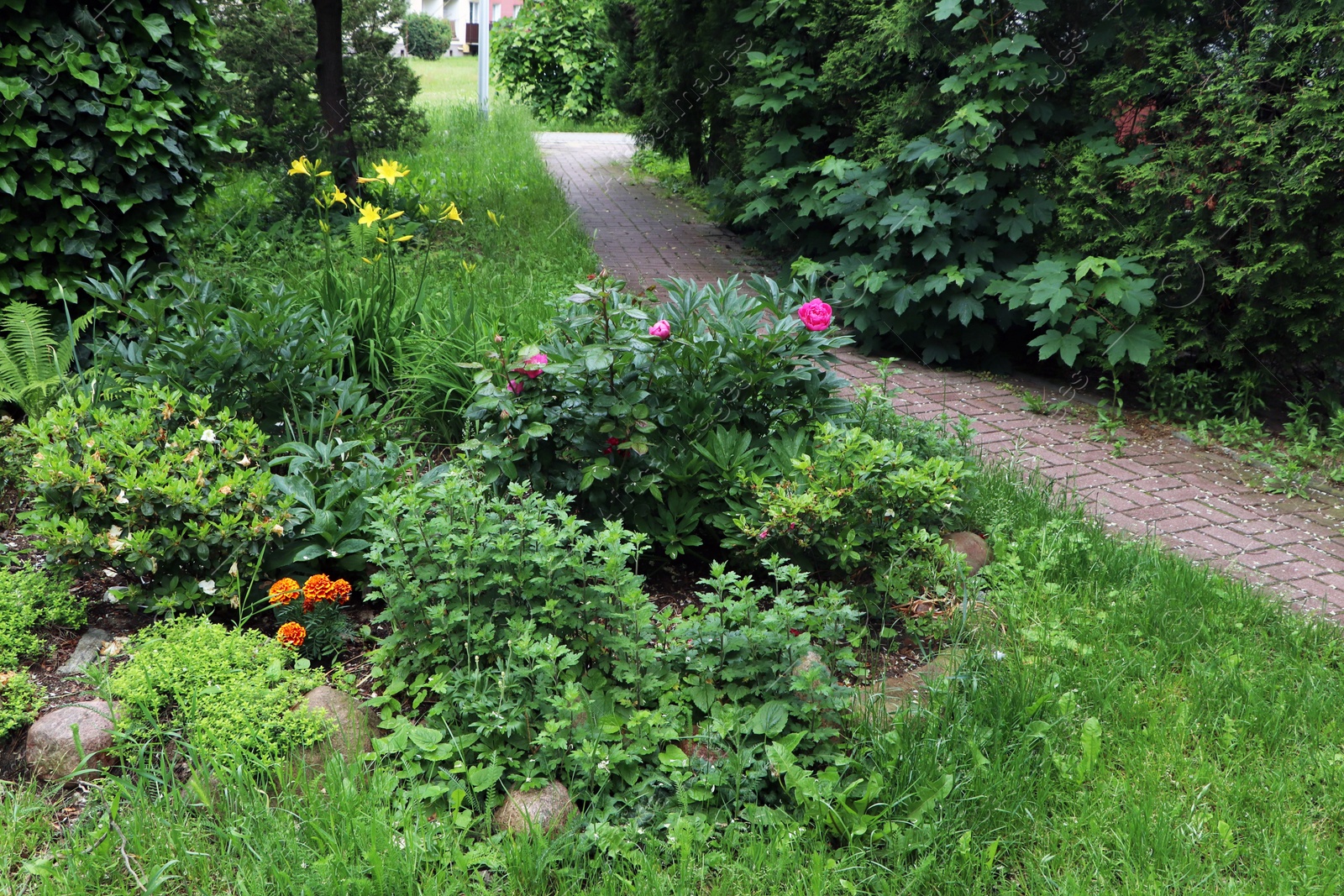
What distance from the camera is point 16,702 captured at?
7.92 feet

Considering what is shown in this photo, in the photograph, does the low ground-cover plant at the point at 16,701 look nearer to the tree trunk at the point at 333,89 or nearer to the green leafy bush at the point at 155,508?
the green leafy bush at the point at 155,508

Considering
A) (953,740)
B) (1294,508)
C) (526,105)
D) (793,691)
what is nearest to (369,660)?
(793,691)

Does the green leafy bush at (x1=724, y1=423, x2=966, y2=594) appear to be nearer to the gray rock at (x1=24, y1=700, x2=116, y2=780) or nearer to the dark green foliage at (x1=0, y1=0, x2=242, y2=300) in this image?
the gray rock at (x1=24, y1=700, x2=116, y2=780)

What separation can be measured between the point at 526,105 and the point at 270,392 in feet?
65.5

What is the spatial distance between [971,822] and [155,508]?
227cm

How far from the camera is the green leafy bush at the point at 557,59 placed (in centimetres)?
2102

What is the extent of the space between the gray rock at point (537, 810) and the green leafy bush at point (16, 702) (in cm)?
122

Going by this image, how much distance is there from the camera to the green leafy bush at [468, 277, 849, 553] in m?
3.05

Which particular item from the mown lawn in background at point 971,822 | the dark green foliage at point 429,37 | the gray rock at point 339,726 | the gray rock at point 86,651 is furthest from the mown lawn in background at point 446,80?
the mown lawn in background at point 971,822

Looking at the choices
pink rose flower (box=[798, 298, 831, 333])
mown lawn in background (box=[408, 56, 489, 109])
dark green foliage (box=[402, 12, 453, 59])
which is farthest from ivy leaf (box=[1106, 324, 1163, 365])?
dark green foliage (box=[402, 12, 453, 59])

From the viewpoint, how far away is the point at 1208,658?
287 cm

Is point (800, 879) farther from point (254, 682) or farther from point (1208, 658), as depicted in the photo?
point (1208, 658)

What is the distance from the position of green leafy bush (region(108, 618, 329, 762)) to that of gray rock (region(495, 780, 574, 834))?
0.50 meters

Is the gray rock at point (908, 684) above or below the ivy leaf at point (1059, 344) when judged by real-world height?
below
